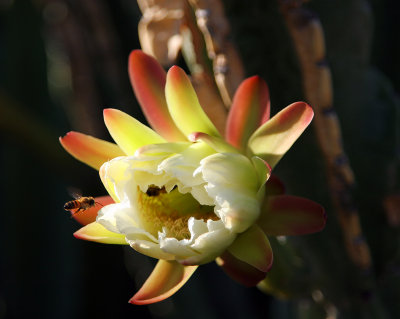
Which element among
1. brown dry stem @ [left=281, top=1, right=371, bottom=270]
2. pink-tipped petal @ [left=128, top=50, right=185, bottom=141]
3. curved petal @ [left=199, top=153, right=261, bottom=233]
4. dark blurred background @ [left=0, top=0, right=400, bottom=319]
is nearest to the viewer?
curved petal @ [left=199, top=153, right=261, bottom=233]

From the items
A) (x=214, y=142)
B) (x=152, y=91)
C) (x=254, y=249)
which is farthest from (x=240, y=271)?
(x=152, y=91)

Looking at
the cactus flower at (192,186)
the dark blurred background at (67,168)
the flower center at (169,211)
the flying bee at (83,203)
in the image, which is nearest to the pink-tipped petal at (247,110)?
the cactus flower at (192,186)

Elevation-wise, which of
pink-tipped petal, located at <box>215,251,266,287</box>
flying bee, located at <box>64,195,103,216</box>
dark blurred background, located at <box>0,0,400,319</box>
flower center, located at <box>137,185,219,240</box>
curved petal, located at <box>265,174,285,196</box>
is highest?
flying bee, located at <box>64,195,103,216</box>

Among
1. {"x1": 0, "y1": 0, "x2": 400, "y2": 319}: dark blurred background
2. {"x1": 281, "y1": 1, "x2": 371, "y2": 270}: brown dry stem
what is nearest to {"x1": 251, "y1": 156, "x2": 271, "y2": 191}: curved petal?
{"x1": 281, "y1": 1, "x2": 371, "y2": 270}: brown dry stem

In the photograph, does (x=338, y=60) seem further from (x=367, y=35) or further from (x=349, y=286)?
(x=349, y=286)

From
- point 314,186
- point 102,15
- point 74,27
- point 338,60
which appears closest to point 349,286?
point 314,186

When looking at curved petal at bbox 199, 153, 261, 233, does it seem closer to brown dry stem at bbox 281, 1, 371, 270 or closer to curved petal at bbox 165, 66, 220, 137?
curved petal at bbox 165, 66, 220, 137

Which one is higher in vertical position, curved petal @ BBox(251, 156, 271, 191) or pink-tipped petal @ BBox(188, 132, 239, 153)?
pink-tipped petal @ BBox(188, 132, 239, 153)
